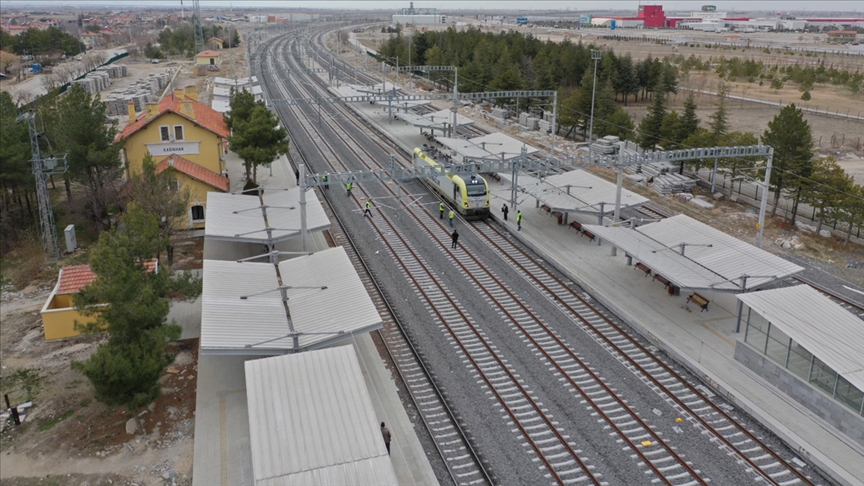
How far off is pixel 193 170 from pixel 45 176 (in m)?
7.00

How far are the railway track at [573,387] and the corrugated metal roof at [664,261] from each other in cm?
273

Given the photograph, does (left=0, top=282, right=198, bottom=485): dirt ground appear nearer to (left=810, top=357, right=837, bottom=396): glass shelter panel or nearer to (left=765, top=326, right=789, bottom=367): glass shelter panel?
(left=765, top=326, right=789, bottom=367): glass shelter panel

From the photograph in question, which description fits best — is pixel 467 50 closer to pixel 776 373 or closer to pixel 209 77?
pixel 209 77

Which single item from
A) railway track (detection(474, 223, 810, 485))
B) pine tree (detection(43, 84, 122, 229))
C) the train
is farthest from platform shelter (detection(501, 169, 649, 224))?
pine tree (detection(43, 84, 122, 229))

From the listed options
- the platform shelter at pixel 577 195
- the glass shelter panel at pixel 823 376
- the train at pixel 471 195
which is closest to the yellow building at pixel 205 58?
the train at pixel 471 195

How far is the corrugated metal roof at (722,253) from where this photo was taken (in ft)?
82.9

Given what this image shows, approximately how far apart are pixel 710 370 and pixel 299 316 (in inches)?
525

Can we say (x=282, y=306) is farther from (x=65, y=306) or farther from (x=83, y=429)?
(x=65, y=306)

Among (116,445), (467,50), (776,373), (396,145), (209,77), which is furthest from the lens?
(209,77)

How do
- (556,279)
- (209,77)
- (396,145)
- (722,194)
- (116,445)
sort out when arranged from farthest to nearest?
(209,77) < (396,145) < (722,194) < (556,279) < (116,445)

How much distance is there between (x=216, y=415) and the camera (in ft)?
65.8

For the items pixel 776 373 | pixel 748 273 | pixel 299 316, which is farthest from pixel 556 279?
pixel 299 316

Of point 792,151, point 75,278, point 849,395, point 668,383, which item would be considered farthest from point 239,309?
point 792,151

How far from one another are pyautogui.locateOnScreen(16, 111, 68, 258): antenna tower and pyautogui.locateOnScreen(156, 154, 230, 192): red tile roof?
476 cm
